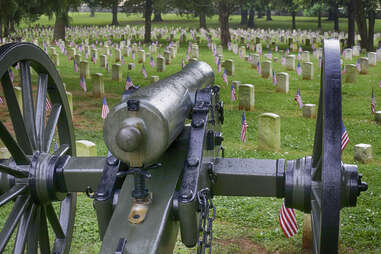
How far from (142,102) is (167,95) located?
39 centimetres

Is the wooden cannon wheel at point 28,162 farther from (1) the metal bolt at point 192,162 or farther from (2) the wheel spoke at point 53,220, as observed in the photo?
(1) the metal bolt at point 192,162

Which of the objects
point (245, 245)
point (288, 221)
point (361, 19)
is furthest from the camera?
point (361, 19)

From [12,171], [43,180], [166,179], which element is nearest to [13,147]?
[12,171]

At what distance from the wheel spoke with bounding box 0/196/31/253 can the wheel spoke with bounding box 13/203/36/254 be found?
0.07m

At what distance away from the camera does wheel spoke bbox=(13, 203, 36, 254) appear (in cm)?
344

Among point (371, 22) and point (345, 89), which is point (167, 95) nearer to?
A: point (345, 89)

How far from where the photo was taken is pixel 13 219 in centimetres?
343

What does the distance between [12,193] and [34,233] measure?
0.37 metres

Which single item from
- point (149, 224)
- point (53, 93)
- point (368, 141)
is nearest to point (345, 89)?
point (368, 141)

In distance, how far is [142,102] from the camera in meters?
2.67

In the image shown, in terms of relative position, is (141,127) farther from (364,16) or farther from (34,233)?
(364,16)

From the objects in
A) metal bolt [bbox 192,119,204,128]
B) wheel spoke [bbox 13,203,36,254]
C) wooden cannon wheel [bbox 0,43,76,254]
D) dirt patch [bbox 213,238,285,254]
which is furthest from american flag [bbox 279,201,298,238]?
wheel spoke [bbox 13,203,36,254]

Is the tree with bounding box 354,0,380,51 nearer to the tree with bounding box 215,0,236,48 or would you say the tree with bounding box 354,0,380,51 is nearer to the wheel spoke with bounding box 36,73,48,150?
the tree with bounding box 215,0,236,48

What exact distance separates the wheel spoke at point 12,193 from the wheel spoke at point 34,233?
0.75 ft
